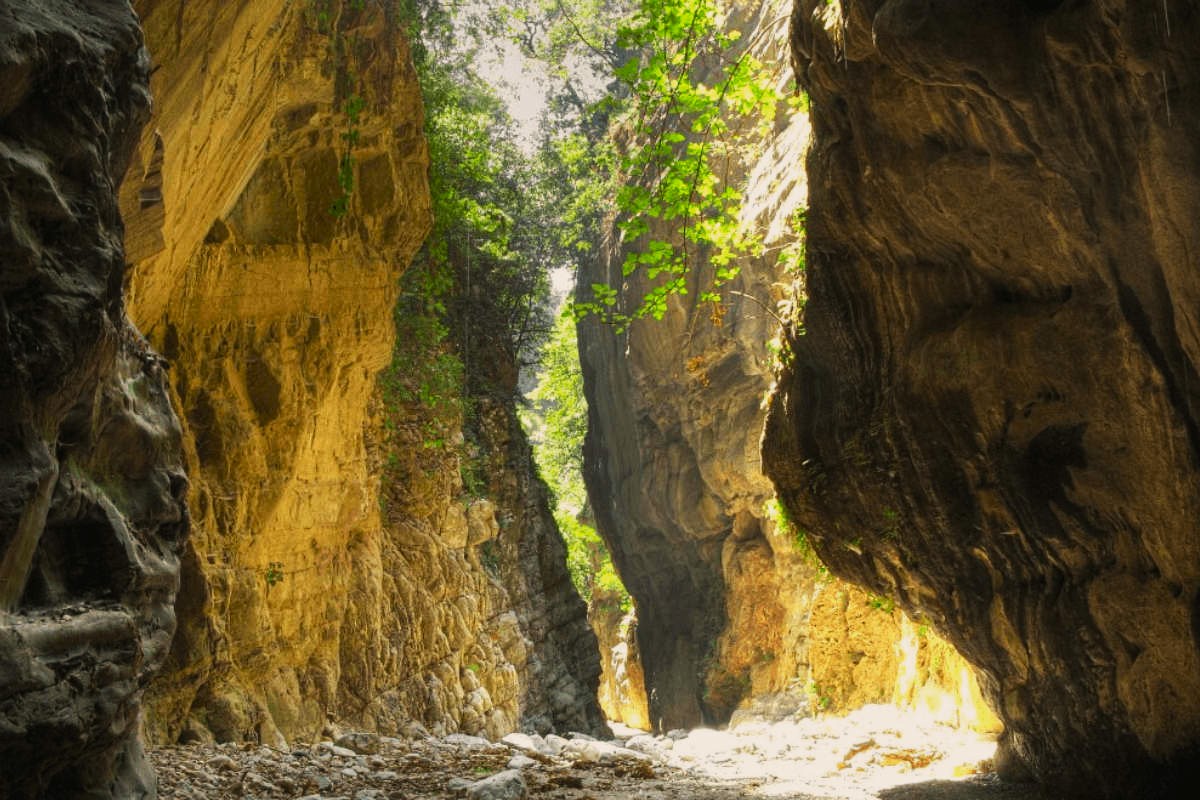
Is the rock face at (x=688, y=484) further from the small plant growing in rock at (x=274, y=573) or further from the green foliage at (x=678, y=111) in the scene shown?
the small plant growing in rock at (x=274, y=573)

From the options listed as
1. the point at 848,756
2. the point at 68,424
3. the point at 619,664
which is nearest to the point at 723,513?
the point at 619,664

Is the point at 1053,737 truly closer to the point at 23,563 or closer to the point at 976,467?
the point at 976,467

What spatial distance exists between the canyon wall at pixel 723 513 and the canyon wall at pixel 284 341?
5.23m

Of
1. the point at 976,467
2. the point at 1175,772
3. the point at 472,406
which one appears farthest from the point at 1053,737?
the point at 472,406

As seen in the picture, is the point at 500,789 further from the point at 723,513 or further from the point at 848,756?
the point at 723,513

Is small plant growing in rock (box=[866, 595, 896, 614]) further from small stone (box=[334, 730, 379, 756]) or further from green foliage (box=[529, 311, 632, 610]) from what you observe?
green foliage (box=[529, 311, 632, 610])

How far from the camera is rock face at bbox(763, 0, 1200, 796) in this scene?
5.57m

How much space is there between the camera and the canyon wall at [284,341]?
657 centimetres

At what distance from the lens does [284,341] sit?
9.53 meters

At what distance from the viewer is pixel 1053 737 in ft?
25.1

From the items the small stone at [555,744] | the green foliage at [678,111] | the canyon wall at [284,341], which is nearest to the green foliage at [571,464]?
the small stone at [555,744]

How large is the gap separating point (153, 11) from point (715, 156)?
54.0 ft

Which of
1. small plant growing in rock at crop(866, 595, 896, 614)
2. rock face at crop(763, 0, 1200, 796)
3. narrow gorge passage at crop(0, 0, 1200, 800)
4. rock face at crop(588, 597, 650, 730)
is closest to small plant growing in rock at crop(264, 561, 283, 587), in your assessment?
narrow gorge passage at crop(0, 0, 1200, 800)

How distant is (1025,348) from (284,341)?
259 inches
